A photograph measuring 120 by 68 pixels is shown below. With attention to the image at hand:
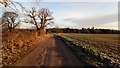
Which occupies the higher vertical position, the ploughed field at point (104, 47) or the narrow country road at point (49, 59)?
the narrow country road at point (49, 59)

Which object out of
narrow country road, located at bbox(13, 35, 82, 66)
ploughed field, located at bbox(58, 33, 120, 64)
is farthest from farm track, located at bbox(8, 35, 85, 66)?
ploughed field, located at bbox(58, 33, 120, 64)

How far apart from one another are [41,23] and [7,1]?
5331cm

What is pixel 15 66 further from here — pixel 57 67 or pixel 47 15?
pixel 47 15

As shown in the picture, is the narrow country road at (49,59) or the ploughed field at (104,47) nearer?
the narrow country road at (49,59)

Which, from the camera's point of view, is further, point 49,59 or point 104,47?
point 104,47

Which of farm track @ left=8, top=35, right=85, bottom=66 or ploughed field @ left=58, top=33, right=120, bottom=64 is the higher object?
farm track @ left=8, top=35, right=85, bottom=66

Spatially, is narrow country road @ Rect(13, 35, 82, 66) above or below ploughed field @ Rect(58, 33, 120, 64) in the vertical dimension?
above

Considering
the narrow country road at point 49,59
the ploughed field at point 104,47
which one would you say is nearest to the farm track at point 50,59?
the narrow country road at point 49,59

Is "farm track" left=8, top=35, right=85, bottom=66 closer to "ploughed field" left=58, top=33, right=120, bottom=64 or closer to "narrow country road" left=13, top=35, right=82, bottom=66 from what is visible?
"narrow country road" left=13, top=35, right=82, bottom=66

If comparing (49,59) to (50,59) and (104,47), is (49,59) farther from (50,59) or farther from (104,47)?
(104,47)

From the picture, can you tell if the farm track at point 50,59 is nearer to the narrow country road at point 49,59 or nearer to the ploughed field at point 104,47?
the narrow country road at point 49,59

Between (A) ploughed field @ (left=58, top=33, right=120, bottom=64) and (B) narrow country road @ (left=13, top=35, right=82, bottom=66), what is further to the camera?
(A) ploughed field @ (left=58, top=33, right=120, bottom=64)

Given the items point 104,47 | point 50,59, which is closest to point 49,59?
point 50,59

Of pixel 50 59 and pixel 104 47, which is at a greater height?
pixel 50 59
